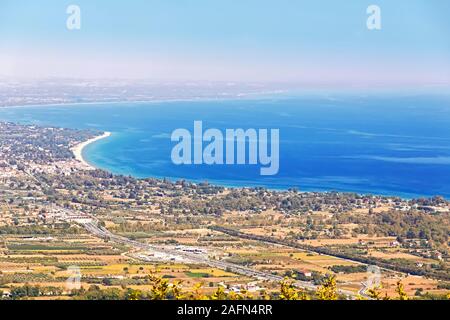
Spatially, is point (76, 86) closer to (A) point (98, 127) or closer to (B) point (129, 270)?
(A) point (98, 127)

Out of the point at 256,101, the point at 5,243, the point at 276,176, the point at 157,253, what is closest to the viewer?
the point at 157,253

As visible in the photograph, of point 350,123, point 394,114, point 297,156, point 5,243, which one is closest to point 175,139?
point 297,156

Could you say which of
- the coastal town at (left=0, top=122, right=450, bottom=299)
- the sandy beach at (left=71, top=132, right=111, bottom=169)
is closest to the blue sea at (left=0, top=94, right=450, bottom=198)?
the sandy beach at (left=71, top=132, right=111, bottom=169)

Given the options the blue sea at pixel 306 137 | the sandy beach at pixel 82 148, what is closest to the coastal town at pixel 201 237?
the sandy beach at pixel 82 148
